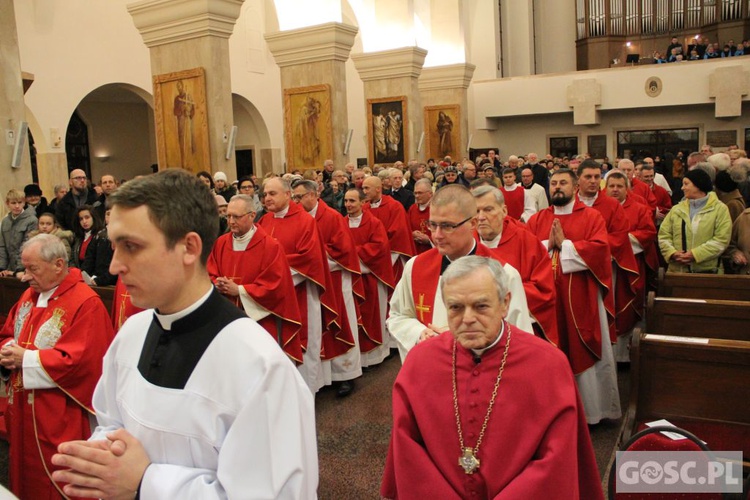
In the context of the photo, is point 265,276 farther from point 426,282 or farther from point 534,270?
point 534,270

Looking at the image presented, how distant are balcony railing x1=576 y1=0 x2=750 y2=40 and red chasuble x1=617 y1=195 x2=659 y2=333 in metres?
20.8

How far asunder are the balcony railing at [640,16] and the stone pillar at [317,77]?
16137 mm

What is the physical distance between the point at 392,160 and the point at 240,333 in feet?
47.9

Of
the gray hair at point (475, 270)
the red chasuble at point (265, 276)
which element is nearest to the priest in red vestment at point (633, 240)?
the red chasuble at point (265, 276)

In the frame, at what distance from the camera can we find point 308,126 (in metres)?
12.8

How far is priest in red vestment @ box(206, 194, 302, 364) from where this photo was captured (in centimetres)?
517

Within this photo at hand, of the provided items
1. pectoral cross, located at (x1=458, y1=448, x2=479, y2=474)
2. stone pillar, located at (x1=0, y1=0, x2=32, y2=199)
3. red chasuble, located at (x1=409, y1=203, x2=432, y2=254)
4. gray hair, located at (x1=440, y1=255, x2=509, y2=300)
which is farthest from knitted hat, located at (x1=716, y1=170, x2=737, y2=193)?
stone pillar, located at (x1=0, y1=0, x2=32, y2=199)

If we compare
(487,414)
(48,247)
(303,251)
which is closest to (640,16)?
(303,251)

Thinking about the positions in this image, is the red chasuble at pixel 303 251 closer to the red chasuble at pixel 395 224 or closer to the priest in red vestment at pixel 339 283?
the priest in red vestment at pixel 339 283

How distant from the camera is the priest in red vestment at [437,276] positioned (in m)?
3.37

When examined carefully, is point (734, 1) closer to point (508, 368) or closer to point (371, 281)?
point (371, 281)

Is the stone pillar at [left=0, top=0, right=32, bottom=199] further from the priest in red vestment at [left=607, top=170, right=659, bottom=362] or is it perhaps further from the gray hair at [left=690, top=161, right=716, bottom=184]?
the gray hair at [left=690, top=161, right=716, bottom=184]

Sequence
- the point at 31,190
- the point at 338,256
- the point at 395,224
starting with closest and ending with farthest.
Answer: the point at 338,256
the point at 395,224
the point at 31,190

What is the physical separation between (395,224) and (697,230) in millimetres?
3107
